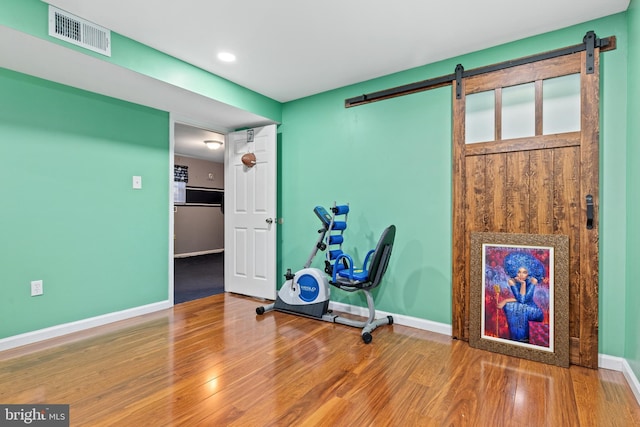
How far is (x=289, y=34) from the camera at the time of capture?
250cm

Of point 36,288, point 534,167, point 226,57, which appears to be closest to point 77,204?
point 36,288

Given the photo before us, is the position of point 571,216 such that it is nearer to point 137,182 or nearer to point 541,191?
point 541,191

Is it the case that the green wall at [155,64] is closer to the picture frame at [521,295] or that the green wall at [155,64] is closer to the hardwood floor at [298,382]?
the hardwood floor at [298,382]

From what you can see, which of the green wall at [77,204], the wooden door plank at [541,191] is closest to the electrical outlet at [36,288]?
the green wall at [77,204]

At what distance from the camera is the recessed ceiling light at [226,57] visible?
9.20 feet

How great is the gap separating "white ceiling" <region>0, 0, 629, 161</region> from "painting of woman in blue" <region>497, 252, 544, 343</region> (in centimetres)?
180

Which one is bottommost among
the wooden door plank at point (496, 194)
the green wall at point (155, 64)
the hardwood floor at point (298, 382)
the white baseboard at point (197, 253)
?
the hardwood floor at point (298, 382)

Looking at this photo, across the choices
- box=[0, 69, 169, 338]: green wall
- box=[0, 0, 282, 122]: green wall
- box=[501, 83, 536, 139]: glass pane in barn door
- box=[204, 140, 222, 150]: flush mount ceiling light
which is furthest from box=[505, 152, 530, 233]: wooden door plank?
box=[204, 140, 222, 150]: flush mount ceiling light

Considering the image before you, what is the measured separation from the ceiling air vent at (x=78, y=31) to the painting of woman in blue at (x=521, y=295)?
3558mm

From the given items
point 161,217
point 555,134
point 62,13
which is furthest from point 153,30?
point 555,134

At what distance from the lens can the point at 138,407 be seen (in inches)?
68.5

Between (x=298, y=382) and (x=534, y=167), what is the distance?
237 cm

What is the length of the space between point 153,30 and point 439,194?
276cm

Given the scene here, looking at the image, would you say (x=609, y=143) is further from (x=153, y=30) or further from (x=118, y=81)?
(x=118, y=81)
